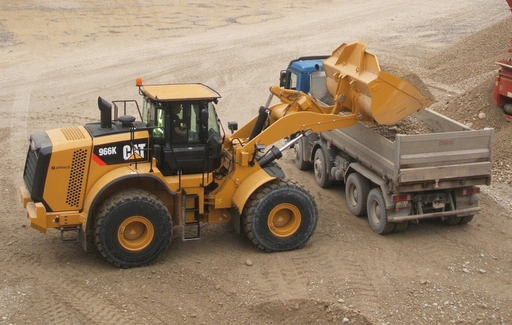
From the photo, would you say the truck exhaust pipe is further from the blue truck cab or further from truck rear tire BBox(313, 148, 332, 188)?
the blue truck cab

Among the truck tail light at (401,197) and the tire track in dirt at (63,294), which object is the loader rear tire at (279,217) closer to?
the truck tail light at (401,197)

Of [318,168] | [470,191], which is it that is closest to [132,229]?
[318,168]

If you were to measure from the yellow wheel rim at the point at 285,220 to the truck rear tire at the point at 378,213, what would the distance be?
4.50 ft

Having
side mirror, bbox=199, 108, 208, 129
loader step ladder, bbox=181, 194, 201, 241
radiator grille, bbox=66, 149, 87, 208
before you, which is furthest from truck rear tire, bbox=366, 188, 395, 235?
radiator grille, bbox=66, 149, 87, 208

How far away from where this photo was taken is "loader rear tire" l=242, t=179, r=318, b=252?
1078 centimetres

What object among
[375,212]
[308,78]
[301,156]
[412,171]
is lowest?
[375,212]

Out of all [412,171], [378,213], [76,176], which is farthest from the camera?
[378,213]

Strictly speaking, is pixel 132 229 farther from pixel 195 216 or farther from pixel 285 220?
pixel 285 220

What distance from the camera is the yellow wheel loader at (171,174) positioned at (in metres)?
10.1

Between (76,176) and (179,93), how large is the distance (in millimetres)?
1832

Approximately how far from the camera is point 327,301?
31.1 feet

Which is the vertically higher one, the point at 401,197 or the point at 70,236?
the point at 401,197

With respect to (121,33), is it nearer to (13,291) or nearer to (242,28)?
(242,28)

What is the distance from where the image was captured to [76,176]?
33.2ft
